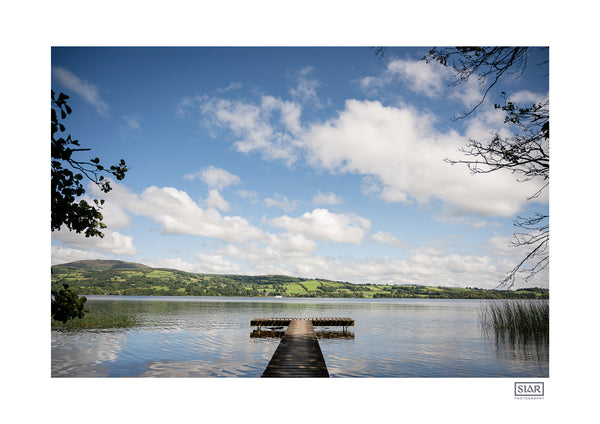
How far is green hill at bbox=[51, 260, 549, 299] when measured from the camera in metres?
39.2

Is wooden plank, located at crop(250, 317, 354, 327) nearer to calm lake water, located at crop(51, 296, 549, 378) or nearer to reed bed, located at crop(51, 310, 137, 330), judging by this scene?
calm lake water, located at crop(51, 296, 549, 378)

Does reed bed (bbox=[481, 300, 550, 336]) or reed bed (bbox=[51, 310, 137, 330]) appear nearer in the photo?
reed bed (bbox=[481, 300, 550, 336])

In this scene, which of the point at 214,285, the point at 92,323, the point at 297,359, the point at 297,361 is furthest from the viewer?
the point at 214,285

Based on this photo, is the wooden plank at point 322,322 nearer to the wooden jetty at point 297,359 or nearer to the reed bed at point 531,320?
the wooden jetty at point 297,359

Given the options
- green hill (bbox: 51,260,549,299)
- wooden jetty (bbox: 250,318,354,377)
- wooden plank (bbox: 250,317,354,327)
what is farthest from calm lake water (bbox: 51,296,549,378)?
green hill (bbox: 51,260,549,299)

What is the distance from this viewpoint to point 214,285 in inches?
2628

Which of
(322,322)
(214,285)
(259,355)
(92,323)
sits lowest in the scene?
(214,285)

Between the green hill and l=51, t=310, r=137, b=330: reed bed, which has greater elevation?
l=51, t=310, r=137, b=330: reed bed
